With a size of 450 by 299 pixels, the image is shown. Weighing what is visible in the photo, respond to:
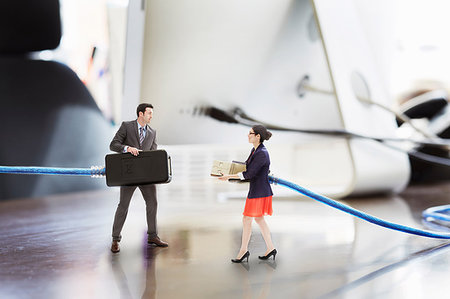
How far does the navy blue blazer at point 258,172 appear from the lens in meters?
0.49

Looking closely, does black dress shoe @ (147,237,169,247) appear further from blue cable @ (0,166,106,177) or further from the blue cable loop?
the blue cable loop

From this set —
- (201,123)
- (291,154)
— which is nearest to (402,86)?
(291,154)

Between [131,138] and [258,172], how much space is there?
15 centimetres

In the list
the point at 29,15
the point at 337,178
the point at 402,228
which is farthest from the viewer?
the point at 29,15

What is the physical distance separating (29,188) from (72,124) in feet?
0.79

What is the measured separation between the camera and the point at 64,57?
155 centimetres

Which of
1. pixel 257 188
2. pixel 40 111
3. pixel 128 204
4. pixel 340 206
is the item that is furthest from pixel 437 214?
pixel 40 111

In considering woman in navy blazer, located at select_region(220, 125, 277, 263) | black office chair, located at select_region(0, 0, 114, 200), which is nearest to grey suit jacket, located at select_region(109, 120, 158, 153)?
woman in navy blazer, located at select_region(220, 125, 277, 263)

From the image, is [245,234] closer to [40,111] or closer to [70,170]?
[70,170]

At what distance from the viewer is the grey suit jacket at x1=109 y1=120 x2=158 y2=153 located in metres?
0.51

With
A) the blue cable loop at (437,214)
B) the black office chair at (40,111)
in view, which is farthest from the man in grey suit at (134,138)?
the black office chair at (40,111)

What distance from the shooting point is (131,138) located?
1.68 ft

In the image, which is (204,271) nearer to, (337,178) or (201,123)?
(201,123)

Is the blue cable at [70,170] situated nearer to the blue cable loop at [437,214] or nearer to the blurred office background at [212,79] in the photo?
the blurred office background at [212,79]
